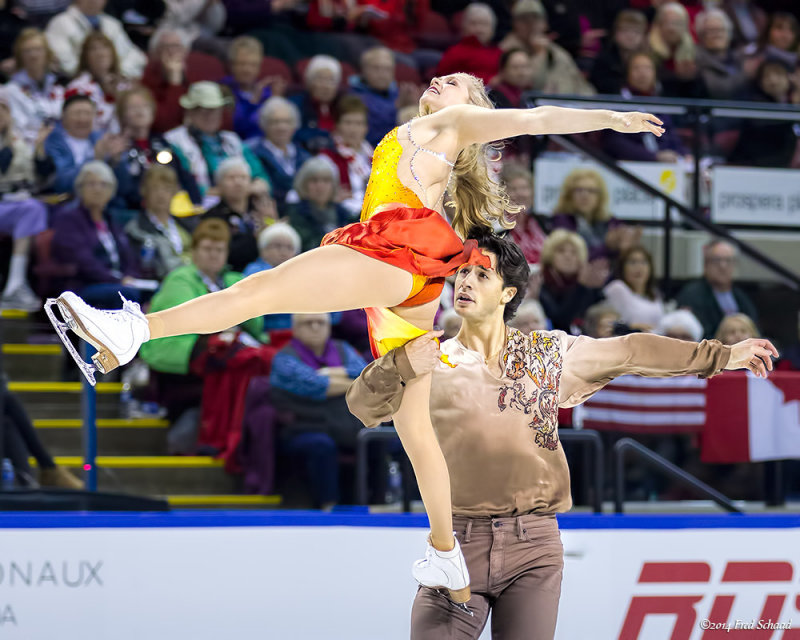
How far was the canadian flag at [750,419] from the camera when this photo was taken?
5738mm

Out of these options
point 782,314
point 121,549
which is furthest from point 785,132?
point 121,549

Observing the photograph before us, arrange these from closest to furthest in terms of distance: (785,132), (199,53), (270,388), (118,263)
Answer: (270,388) → (118,263) → (785,132) → (199,53)

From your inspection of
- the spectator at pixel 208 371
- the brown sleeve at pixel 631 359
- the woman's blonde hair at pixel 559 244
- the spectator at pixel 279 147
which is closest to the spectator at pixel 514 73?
the spectator at pixel 279 147

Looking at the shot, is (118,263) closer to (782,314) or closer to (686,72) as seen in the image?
(782,314)

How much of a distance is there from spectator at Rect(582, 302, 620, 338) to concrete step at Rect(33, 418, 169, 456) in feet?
6.84

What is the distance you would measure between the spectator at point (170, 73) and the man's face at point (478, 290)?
14.7 ft

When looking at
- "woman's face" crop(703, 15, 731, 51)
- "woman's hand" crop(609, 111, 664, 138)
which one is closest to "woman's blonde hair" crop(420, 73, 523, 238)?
"woman's hand" crop(609, 111, 664, 138)

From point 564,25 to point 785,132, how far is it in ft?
8.16

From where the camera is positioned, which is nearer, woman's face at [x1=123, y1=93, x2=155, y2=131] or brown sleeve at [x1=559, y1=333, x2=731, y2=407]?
brown sleeve at [x1=559, y1=333, x2=731, y2=407]

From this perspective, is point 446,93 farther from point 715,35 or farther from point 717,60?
point 715,35

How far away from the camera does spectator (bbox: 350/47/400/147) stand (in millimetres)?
8203

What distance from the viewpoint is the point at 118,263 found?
651 centimetres

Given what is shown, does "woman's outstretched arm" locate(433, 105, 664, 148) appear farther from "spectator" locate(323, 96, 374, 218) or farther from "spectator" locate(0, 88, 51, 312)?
"spectator" locate(323, 96, 374, 218)

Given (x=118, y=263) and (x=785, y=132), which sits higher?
(x=785, y=132)
